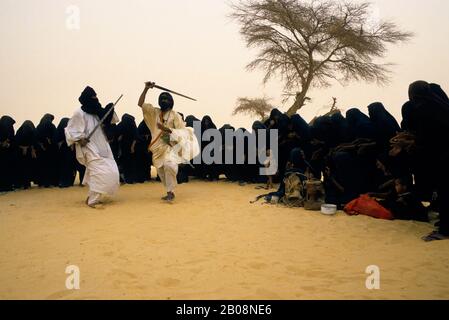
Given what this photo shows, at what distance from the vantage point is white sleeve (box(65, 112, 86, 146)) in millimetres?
7613

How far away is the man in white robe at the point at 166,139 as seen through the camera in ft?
26.6

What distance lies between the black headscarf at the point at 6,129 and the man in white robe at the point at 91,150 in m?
3.26

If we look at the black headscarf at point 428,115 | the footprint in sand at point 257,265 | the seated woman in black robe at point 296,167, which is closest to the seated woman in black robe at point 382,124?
the black headscarf at point 428,115

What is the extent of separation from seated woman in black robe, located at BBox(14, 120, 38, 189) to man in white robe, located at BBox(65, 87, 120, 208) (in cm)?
309

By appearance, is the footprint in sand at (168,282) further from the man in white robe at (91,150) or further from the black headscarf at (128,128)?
the black headscarf at (128,128)

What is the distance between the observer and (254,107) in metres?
30.5

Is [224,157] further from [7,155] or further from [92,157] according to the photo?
[7,155]

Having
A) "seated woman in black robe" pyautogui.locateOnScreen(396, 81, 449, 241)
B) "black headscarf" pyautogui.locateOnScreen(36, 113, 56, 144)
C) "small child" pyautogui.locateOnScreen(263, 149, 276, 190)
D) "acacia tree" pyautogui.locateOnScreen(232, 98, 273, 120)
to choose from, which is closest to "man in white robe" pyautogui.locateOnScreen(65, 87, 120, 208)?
"black headscarf" pyautogui.locateOnScreen(36, 113, 56, 144)

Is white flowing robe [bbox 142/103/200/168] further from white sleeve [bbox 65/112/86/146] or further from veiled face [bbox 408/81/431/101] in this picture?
veiled face [bbox 408/81/431/101]

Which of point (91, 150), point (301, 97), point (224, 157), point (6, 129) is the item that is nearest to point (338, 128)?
point (224, 157)

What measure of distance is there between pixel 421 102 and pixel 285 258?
276 cm

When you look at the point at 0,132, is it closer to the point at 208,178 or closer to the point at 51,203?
the point at 51,203

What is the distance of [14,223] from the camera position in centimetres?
650
